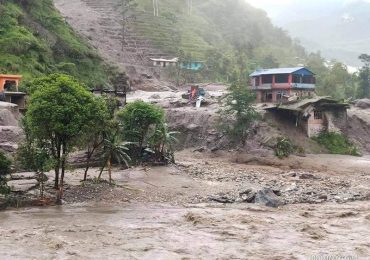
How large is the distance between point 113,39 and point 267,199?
253ft

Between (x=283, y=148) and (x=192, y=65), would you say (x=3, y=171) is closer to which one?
(x=283, y=148)

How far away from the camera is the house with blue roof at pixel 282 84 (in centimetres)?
6644

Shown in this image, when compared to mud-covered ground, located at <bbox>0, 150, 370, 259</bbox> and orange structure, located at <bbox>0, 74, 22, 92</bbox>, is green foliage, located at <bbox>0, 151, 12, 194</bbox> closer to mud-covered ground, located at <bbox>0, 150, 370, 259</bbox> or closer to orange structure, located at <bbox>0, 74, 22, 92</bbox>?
mud-covered ground, located at <bbox>0, 150, 370, 259</bbox>

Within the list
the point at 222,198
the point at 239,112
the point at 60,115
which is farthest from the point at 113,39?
the point at 60,115

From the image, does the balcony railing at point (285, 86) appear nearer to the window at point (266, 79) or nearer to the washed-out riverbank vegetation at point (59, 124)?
the window at point (266, 79)

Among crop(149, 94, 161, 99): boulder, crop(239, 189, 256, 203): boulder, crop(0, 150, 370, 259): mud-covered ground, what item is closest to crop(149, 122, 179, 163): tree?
crop(0, 150, 370, 259): mud-covered ground

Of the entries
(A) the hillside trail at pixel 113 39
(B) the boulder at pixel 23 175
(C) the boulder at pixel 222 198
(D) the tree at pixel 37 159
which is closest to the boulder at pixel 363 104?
(A) the hillside trail at pixel 113 39

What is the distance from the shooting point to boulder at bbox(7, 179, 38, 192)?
3369cm

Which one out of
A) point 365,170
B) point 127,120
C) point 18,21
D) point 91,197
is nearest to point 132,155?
point 127,120

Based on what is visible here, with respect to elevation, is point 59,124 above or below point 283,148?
above

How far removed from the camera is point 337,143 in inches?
2354

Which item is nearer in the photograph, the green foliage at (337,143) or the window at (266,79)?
the green foliage at (337,143)

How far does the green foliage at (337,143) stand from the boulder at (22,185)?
35.7m

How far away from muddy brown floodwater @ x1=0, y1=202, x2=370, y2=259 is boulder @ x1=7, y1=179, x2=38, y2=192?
277 cm
